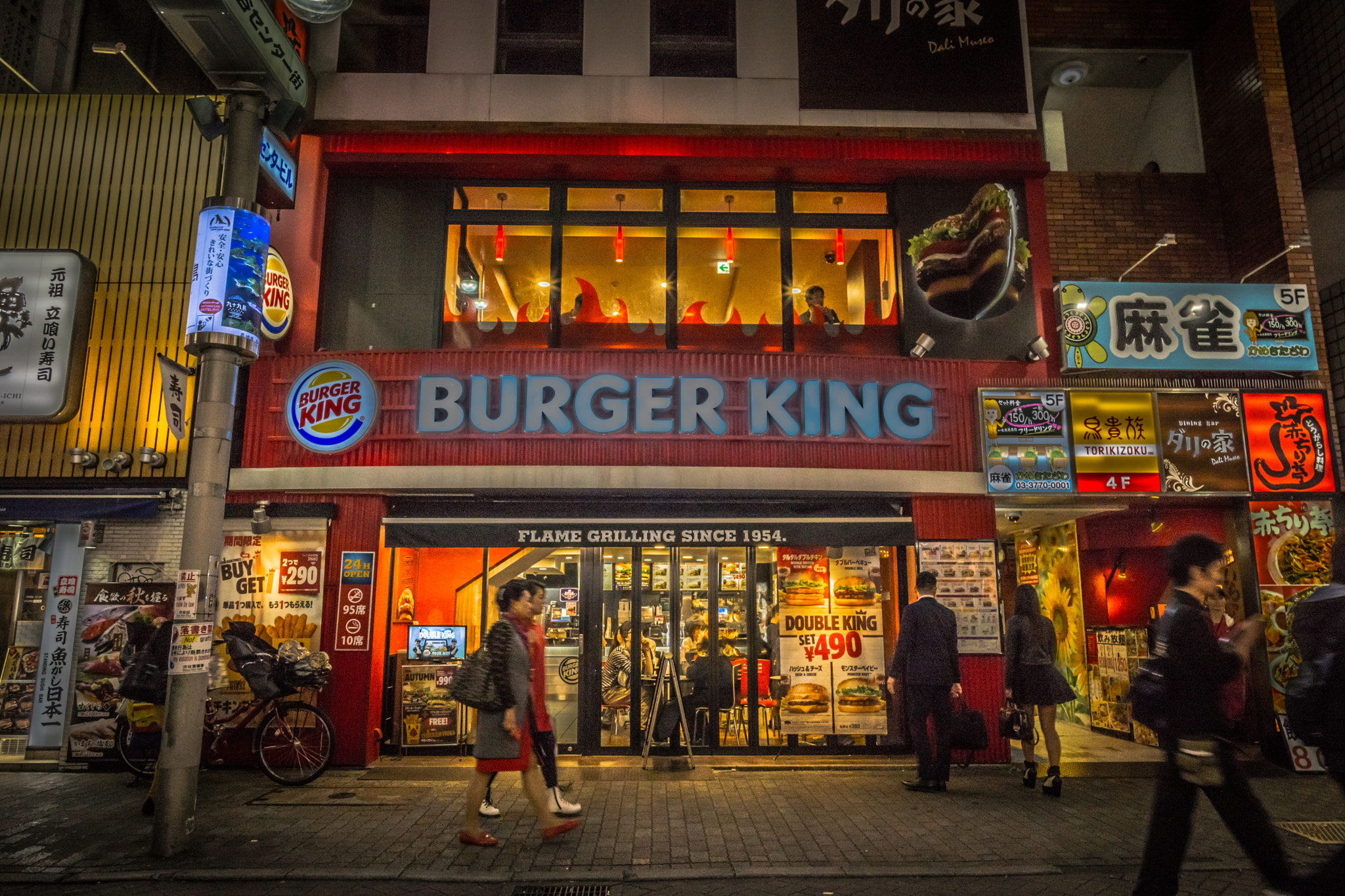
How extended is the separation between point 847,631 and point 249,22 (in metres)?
8.41

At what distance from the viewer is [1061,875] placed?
5.14 metres

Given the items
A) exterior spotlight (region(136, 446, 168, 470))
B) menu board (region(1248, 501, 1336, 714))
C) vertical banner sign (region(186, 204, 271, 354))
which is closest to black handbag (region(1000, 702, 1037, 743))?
menu board (region(1248, 501, 1336, 714))

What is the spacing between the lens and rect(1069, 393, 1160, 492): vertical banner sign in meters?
8.81

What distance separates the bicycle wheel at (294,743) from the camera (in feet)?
25.0

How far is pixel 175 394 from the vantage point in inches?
276

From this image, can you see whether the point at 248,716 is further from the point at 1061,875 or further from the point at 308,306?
the point at 1061,875

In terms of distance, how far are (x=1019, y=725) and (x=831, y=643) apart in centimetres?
213

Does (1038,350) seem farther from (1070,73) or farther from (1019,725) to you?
(1070,73)

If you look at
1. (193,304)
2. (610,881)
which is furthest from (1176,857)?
(193,304)

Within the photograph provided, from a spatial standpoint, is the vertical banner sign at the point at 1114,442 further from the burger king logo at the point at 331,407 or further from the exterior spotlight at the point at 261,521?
the exterior spotlight at the point at 261,521

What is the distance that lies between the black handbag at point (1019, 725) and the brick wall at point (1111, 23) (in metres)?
8.89

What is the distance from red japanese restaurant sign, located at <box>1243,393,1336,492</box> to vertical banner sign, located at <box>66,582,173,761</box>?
12336mm

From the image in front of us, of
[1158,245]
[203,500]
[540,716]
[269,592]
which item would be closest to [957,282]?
[1158,245]

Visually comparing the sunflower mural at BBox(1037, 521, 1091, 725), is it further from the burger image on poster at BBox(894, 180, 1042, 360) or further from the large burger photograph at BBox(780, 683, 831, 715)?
the large burger photograph at BBox(780, 683, 831, 715)
